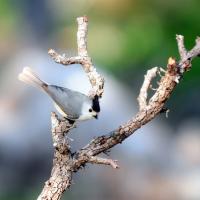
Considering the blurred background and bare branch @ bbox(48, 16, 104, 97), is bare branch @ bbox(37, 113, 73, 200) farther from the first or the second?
the blurred background

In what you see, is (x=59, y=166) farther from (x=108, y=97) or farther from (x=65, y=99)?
(x=108, y=97)

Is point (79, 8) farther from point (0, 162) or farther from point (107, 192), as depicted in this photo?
point (107, 192)

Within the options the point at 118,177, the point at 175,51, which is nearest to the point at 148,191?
the point at 118,177

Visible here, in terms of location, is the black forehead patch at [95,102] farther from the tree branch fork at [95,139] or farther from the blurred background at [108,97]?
the blurred background at [108,97]

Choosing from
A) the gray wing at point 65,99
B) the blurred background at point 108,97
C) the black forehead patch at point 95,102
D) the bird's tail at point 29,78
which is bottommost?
the gray wing at point 65,99

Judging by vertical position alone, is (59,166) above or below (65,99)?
below

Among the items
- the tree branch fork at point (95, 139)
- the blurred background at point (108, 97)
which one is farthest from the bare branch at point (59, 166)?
the blurred background at point (108, 97)

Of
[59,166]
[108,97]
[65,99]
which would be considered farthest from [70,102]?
[108,97]

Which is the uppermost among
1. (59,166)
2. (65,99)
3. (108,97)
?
(108,97)
